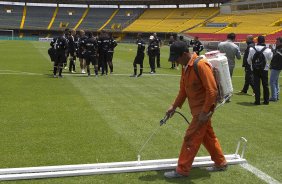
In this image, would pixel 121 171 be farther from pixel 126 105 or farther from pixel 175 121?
pixel 126 105

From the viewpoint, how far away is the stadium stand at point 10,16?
75.2 m

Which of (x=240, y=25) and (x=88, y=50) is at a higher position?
(x=240, y=25)

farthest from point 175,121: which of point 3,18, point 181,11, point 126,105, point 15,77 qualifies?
point 3,18

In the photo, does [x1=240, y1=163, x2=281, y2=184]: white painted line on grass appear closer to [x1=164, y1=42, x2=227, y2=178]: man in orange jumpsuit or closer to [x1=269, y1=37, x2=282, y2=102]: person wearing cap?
[x1=164, y1=42, x2=227, y2=178]: man in orange jumpsuit

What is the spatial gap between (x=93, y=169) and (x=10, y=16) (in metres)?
79.0

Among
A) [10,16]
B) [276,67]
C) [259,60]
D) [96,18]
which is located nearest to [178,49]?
[259,60]

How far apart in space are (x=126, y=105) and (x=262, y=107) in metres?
3.77

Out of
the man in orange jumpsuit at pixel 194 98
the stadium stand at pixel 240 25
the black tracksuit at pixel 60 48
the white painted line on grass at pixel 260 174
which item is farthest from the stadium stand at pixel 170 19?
the man in orange jumpsuit at pixel 194 98

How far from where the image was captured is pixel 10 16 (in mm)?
78188

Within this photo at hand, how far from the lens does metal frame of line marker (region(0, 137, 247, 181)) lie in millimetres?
5074

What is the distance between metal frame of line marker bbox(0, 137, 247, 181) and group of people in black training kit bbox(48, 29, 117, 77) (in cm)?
1097

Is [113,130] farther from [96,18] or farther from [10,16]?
[10,16]

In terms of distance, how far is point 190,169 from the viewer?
5.30 meters

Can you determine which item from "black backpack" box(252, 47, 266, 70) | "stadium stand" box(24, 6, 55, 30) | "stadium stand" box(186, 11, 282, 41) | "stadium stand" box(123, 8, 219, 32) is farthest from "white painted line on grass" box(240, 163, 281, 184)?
"stadium stand" box(24, 6, 55, 30)
